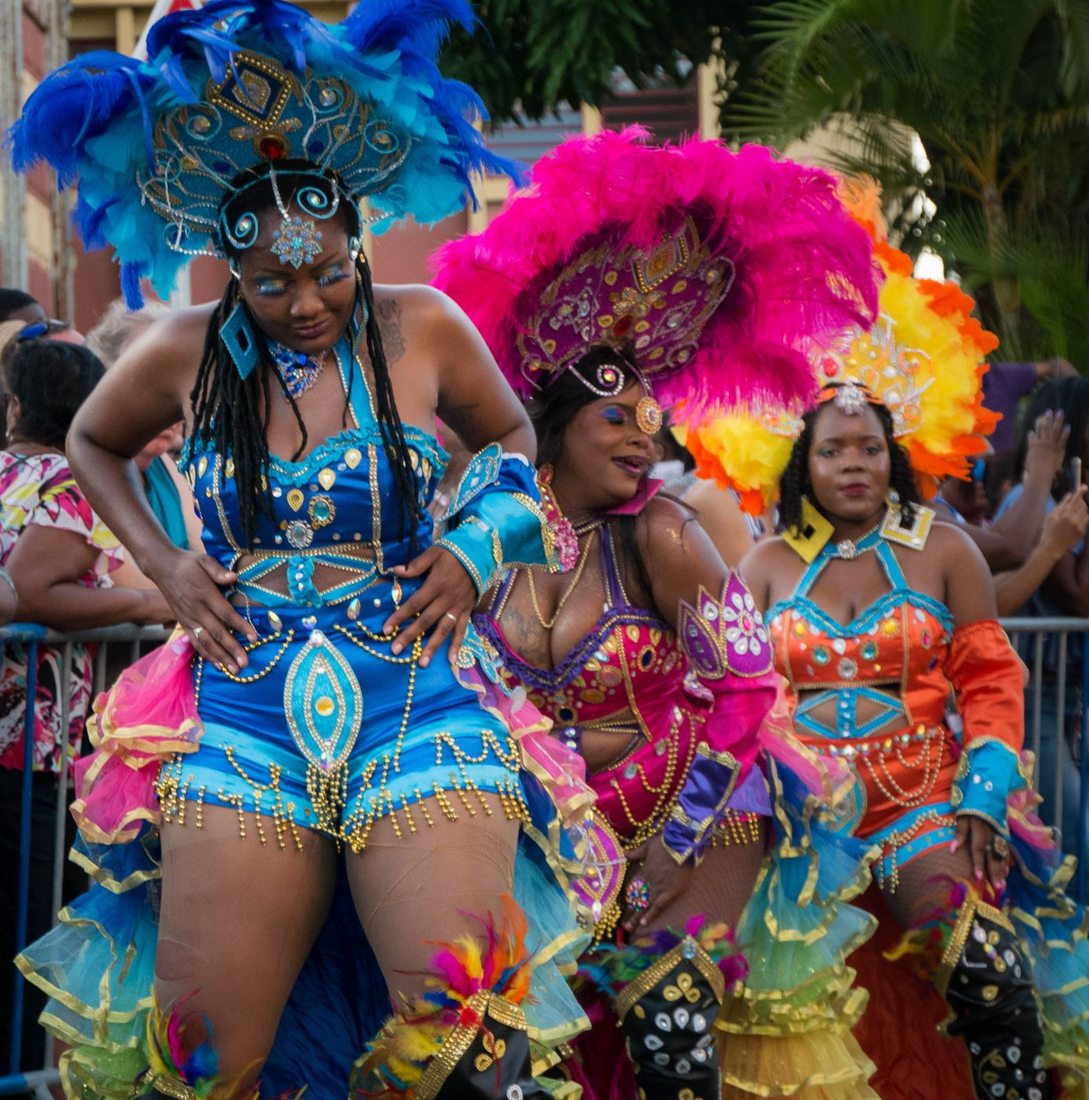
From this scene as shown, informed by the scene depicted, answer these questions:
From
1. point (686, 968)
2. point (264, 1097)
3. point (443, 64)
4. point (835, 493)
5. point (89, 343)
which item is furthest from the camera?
point (443, 64)

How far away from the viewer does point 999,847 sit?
540cm

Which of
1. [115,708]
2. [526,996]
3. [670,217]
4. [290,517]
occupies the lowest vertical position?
[526,996]

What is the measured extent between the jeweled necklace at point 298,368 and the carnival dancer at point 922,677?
196 cm

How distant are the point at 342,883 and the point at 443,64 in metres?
6.34

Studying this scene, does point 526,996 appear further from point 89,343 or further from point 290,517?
point 89,343

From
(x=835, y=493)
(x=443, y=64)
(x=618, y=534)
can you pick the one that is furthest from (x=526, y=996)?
(x=443, y=64)

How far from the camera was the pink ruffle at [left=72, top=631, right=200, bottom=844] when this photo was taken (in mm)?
3666

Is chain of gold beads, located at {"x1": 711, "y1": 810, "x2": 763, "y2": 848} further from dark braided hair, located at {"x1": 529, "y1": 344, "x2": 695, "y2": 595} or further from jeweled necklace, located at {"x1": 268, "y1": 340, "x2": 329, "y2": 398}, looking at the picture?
jeweled necklace, located at {"x1": 268, "y1": 340, "x2": 329, "y2": 398}

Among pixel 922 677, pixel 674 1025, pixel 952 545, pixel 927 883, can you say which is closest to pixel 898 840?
pixel 927 883

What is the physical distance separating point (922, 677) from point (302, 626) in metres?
2.53

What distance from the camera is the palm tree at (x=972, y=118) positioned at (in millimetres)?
10023

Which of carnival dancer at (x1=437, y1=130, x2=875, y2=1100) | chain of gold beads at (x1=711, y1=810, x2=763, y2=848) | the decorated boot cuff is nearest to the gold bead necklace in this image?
carnival dancer at (x1=437, y1=130, x2=875, y2=1100)

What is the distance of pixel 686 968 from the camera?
450 cm

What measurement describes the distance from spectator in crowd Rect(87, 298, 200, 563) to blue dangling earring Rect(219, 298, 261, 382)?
1.96 meters
